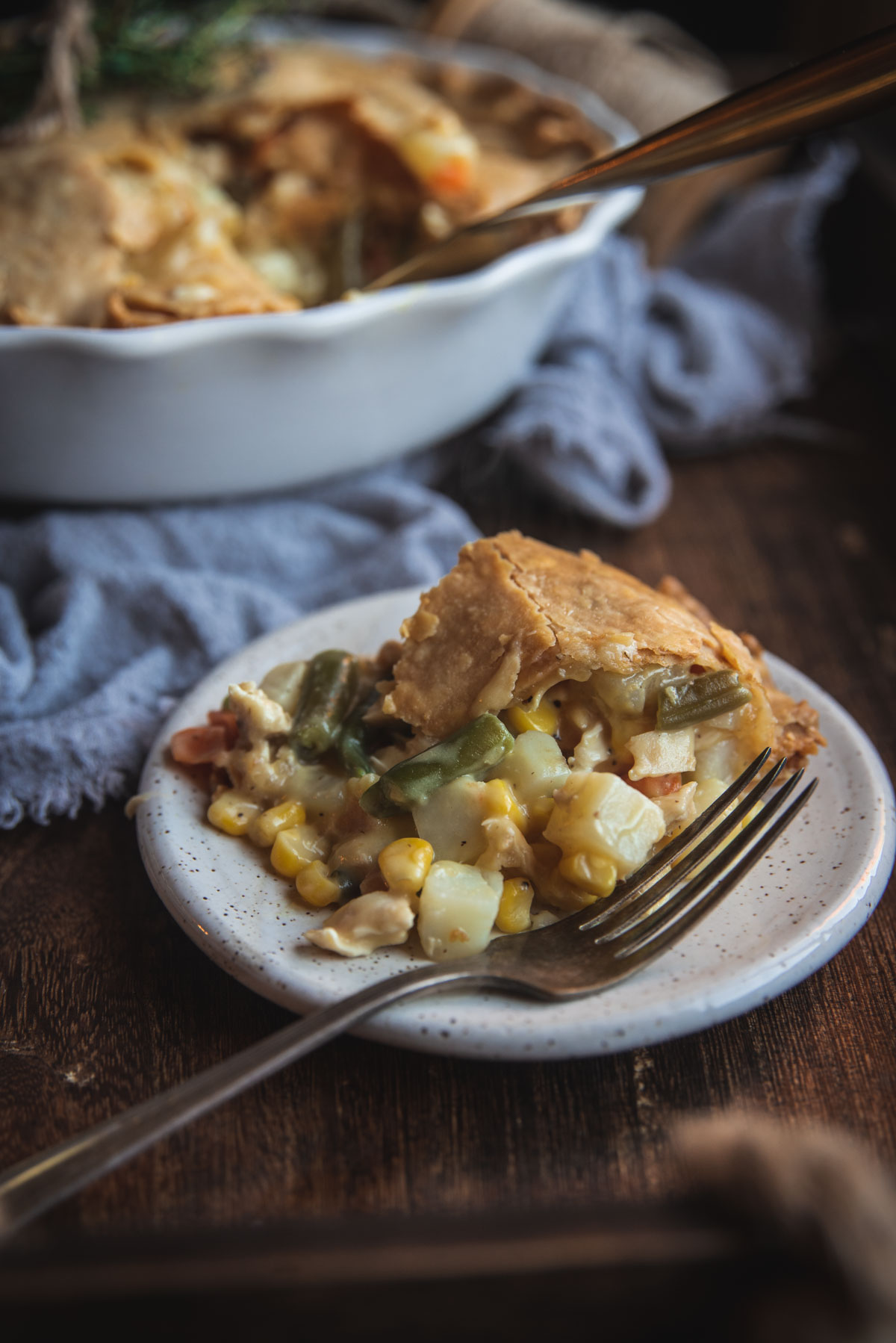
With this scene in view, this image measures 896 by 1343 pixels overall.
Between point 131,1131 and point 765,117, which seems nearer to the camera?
point 131,1131

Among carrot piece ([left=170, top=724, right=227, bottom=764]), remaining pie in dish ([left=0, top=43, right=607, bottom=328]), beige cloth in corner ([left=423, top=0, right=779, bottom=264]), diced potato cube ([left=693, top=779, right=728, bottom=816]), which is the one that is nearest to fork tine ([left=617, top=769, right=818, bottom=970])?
diced potato cube ([left=693, top=779, right=728, bottom=816])

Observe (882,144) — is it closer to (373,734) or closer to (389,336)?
(389,336)

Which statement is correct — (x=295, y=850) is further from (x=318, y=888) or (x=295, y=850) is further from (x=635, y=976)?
(x=635, y=976)

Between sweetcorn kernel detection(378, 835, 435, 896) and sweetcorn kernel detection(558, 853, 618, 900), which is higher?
sweetcorn kernel detection(558, 853, 618, 900)

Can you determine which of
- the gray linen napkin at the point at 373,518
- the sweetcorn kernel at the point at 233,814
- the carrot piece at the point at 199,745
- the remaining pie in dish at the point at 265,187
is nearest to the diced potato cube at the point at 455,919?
the sweetcorn kernel at the point at 233,814

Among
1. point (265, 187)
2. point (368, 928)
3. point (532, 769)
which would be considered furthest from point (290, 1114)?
point (265, 187)

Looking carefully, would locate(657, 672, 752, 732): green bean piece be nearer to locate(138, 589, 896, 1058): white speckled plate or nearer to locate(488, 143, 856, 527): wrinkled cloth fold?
locate(138, 589, 896, 1058): white speckled plate
